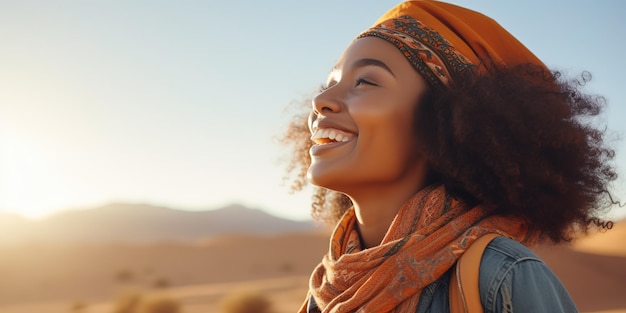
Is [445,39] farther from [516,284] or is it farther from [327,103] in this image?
[516,284]

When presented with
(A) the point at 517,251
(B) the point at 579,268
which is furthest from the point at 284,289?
(A) the point at 517,251

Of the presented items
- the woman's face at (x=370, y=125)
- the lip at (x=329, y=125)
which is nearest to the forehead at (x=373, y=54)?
the woman's face at (x=370, y=125)

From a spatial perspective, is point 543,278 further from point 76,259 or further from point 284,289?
point 76,259

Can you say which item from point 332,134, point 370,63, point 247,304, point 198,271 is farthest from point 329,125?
point 198,271

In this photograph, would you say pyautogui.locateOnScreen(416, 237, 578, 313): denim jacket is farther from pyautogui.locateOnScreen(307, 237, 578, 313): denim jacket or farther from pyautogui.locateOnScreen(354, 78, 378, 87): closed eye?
pyautogui.locateOnScreen(354, 78, 378, 87): closed eye

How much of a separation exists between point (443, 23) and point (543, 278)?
4.58ft

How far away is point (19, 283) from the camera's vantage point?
29672 mm

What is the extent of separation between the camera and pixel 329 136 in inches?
113

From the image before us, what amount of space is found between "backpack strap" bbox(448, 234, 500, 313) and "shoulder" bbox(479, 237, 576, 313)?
2 centimetres

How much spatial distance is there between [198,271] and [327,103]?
26900 millimetres

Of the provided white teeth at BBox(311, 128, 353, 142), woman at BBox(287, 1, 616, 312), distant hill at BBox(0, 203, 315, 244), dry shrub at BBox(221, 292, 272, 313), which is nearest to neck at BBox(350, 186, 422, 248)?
woman at BBox(287, 1, 616, 312)

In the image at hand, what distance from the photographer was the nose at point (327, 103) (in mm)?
2846

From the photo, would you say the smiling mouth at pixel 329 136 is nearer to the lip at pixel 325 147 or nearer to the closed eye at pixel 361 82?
the lip at pixel 325 147

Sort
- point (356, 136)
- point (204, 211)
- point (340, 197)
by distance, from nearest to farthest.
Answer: point (356, 136) → point (340, 197) → point (204, 211)
